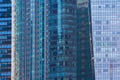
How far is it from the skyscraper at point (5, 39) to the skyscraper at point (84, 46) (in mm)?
25100

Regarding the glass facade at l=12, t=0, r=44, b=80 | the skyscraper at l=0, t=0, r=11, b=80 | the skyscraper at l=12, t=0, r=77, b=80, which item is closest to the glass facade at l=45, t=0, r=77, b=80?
the skyscraper at l=12, t=0, r=77, b=80

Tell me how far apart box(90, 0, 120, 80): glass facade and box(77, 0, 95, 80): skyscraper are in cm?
1863

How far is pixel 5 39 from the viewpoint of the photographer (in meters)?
180

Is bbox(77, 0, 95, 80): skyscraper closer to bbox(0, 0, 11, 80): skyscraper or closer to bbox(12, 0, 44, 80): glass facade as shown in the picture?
bbox(12, 0, 44, 80): glass facade

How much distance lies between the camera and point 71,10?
161m

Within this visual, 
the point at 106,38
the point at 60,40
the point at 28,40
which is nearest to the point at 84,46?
the point at 60,40

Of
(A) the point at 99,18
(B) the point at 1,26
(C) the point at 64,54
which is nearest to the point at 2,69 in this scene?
(B) the point at 1,26

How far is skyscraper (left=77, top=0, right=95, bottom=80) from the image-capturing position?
159 m

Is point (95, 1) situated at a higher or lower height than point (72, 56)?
higher

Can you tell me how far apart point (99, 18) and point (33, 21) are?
31.2 m

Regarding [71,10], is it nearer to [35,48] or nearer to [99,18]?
[35,48]

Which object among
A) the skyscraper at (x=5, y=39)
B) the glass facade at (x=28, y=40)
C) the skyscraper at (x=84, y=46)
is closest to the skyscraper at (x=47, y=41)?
the glass facade at (x=28, y=40)

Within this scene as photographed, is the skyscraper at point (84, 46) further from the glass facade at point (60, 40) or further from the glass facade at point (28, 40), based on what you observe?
the glass facade at point (28, 40)

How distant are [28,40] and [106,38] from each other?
34.4 metres
